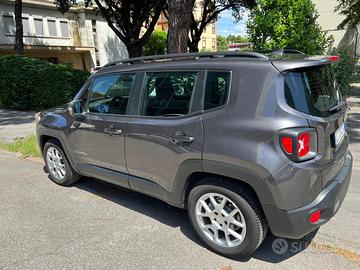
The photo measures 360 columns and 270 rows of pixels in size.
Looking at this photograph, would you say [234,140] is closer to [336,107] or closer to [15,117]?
[336,107]

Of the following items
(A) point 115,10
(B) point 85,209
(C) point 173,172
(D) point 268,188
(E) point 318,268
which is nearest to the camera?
(D) point 268,188

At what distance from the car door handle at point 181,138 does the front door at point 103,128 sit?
2.38 ft

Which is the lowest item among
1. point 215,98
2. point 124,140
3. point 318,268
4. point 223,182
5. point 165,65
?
point 318,268

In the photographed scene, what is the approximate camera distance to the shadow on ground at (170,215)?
117 inches

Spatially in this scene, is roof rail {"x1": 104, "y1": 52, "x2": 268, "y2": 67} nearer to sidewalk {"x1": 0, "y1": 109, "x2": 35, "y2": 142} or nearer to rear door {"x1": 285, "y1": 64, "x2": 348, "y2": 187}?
rear door {"x1": 285, "y1": 64, "x2": 348, "y2": 187}

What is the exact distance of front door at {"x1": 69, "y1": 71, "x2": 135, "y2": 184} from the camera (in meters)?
3.60

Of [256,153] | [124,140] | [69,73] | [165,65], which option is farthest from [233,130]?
[69,73]

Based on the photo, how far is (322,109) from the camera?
2.70 m

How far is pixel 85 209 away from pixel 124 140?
114 centimetres

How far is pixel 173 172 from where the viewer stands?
122 inches

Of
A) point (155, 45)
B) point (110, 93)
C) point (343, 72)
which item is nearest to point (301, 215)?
Result: point (110, 93)

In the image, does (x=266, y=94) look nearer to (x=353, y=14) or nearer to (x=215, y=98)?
(x=215, y=98)

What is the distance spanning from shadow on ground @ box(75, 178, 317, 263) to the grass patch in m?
2.09

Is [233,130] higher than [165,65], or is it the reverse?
[165,65]
